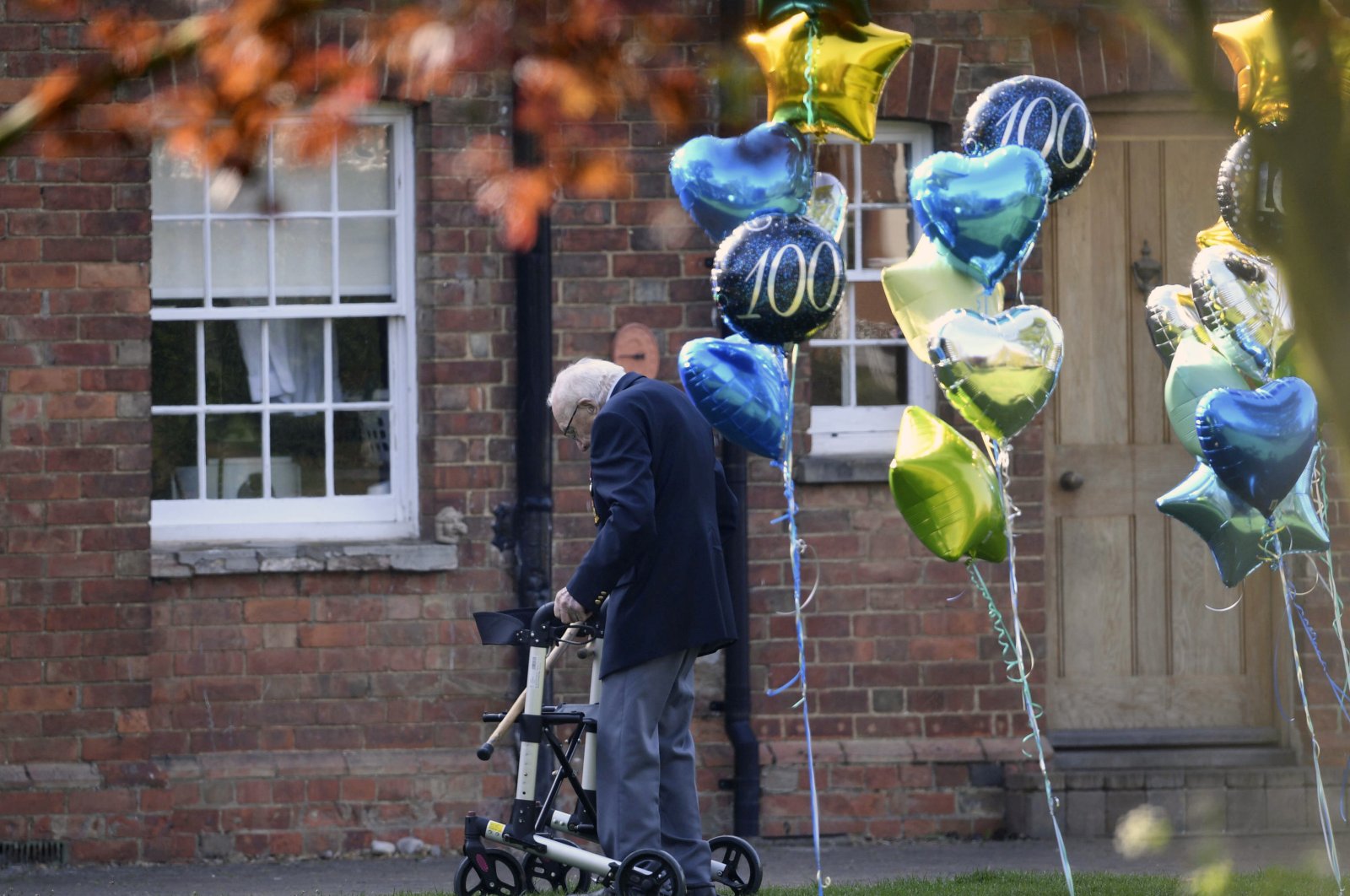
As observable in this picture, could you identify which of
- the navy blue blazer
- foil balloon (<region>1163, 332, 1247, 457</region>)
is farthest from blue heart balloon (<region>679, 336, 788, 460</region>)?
foil balloon (<region>1163, 332, 1247, 457</region>)

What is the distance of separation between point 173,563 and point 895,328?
3.18 metres

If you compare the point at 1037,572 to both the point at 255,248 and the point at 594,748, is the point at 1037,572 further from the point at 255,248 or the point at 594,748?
the point at 255,248

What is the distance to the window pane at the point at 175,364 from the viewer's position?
7.52 m

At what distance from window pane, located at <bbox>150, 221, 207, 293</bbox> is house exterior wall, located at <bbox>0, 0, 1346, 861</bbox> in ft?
0.61

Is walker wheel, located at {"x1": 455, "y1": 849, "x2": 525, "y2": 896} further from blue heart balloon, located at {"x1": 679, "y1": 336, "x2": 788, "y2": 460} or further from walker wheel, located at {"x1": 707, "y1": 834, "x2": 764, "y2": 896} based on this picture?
blue heart balloon, located at {"x1": 679, "y1": 336, "x2": 788, "y2": 460}

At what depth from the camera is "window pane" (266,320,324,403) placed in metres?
7.61

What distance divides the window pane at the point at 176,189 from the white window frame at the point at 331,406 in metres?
0.03

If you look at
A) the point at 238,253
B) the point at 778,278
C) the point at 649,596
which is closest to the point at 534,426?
the point at 238,253

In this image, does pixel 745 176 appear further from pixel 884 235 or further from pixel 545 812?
pixel 884 235

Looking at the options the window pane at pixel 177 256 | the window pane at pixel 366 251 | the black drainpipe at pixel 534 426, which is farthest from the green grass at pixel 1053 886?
the window pane at pixel 177 256

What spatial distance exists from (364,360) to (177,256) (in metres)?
0.88

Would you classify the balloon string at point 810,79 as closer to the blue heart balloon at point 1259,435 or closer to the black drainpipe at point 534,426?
the blue heart balloon at point 1259,435

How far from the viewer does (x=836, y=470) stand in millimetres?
7562

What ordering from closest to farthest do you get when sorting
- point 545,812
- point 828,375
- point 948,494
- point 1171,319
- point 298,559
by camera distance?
point 948,494 → point 545,812 → point 1171,319 → point 298,559 → point 828,375
